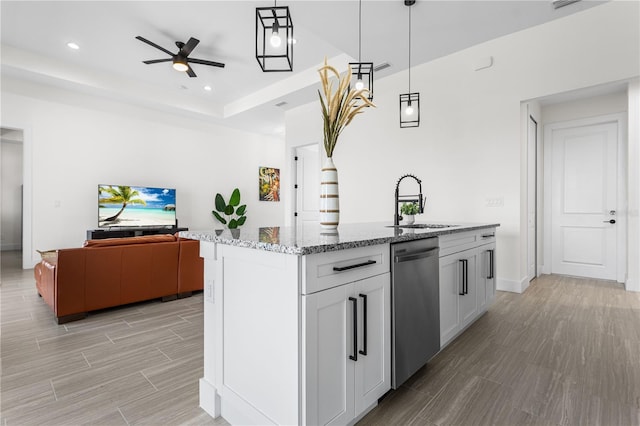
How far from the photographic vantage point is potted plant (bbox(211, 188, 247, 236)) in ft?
24.0

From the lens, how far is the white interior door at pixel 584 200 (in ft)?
14.0

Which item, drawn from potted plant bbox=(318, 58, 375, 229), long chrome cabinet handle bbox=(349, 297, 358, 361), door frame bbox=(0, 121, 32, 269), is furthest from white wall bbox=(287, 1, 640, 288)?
door frame bbox=(0, 121, 32, 269)

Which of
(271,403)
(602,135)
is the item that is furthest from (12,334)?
(602,135)

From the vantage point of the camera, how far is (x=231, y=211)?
24.4 ft

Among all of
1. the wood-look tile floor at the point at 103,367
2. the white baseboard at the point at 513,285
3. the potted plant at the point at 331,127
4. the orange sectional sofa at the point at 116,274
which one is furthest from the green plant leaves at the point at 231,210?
the potted plant at the point at 331,127

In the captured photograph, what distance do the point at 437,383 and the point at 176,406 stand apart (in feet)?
4.90

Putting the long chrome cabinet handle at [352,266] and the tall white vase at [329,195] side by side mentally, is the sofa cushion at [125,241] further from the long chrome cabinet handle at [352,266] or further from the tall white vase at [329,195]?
the long chrome cabinet handle at [352,266]

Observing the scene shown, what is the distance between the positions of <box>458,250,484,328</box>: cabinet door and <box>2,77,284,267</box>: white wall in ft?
20.5

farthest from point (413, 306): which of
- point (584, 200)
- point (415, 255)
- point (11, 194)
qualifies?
point (11, 194)

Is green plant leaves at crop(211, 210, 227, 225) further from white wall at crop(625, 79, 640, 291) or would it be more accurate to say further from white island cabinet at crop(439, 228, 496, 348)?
white wall at crop(625, 79, 640, 291)

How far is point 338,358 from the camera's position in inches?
50.4

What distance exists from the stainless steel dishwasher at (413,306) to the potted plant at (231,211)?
6083mm

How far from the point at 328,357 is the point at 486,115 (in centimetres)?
399

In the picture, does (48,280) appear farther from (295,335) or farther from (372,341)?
(372,341)
